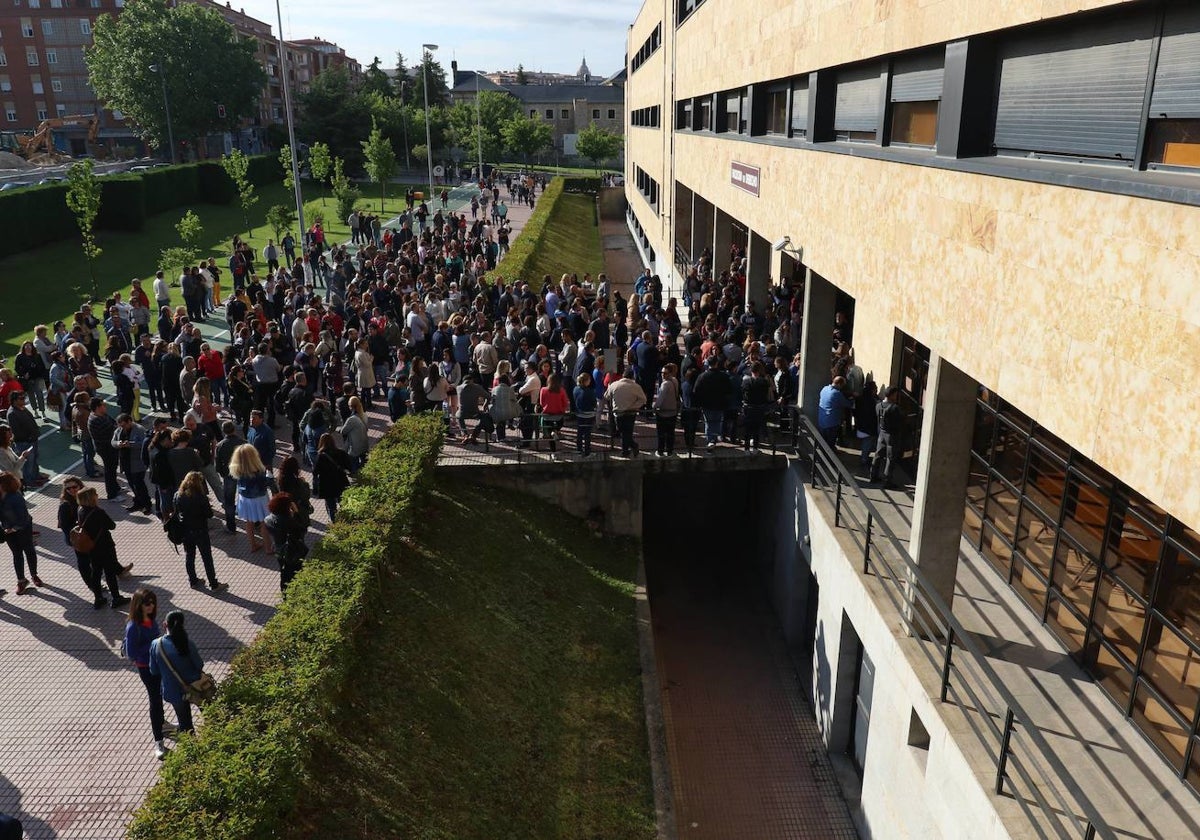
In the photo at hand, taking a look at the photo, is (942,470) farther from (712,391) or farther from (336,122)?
(336,122)

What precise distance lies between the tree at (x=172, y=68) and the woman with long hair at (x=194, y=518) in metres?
69.8

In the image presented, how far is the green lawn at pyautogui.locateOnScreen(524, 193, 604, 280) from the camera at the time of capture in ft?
121

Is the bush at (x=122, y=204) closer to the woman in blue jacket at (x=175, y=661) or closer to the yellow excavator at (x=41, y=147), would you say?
the yellow excavator at (x=41, y=147)

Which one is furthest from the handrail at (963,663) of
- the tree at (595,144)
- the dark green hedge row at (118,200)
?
the tree at (595,144)

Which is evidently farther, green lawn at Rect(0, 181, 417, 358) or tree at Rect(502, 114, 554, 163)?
tree at Rect(502, 114, 554, 163)

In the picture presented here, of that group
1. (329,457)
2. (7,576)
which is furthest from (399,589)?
(7,576)

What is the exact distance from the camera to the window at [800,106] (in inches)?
617

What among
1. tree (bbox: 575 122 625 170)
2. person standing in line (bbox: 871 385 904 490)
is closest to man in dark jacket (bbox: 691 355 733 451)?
person standing in line (bbox: 871 385 904 490)

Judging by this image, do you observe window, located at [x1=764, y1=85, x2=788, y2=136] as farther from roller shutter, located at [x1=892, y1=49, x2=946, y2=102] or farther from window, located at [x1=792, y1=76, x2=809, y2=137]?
roller shutter, located at [x1=892, y1=49, x2=946, y2=102]

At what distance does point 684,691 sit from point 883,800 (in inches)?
153

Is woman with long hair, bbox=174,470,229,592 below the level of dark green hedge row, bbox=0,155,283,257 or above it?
below

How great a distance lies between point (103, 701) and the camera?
8922 millimetres

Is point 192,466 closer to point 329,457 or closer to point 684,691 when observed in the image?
point 329,457

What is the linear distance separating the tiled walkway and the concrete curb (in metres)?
0.45
